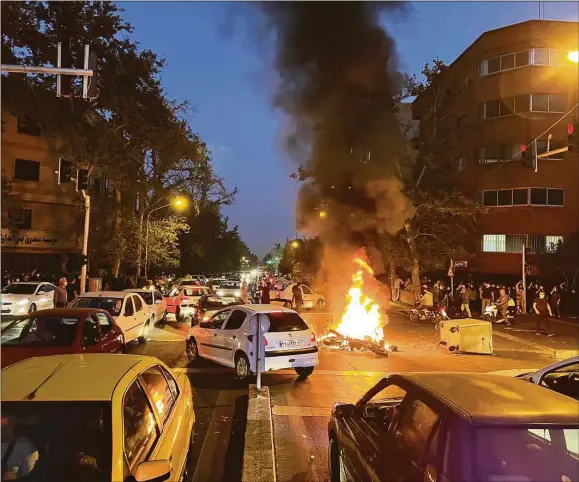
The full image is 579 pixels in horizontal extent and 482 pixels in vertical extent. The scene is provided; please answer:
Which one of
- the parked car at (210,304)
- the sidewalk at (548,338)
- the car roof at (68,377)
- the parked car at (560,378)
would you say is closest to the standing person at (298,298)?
the parked car at (210,304)

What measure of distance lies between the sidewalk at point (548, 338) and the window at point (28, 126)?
2905cm

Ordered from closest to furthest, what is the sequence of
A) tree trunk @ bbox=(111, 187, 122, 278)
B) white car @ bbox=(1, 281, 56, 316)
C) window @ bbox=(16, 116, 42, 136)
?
1. white car @ bbox=(1, 281, 56, 316)
2. tree trunk @ bbox=(111, 187, 122, 278)
3. window @ bbox=(16, 116, 42, 136)

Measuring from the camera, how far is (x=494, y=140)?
32594 millimetres

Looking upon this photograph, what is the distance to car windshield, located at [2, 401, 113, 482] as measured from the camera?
3111mm

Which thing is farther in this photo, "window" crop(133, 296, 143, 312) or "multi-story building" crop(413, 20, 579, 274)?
"multi-story building" crop(413, 20, 579, 274)

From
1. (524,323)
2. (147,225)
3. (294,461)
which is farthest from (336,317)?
(147,225)

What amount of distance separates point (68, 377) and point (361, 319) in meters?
11.8

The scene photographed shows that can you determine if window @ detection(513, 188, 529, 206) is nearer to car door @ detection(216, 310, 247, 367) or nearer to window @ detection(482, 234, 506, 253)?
window @ detection(482, 234, 506, 253)

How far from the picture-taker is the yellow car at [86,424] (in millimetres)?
3123

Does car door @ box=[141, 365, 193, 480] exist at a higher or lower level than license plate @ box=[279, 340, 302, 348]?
higher

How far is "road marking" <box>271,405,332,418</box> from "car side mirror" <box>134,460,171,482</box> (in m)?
4.24

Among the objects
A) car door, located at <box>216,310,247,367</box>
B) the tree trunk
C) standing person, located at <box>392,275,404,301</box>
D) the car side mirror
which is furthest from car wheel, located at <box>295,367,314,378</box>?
standing person, located at <box>392,275,404,301</box>

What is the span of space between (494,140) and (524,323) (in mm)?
15819

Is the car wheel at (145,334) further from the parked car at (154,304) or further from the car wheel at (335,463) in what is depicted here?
the car wheel at (335,463)
